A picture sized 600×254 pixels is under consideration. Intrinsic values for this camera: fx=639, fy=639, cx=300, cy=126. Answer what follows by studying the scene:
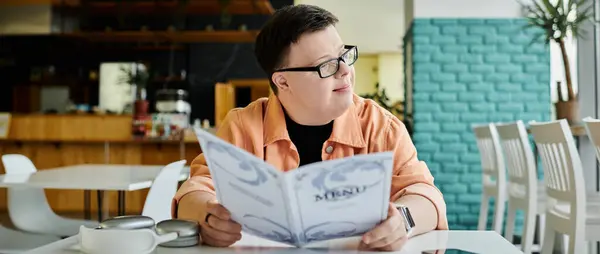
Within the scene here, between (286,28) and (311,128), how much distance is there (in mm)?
223

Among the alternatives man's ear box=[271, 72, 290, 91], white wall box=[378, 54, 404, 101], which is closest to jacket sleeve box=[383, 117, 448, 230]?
man's ear box=[271, 72, 290, 91]

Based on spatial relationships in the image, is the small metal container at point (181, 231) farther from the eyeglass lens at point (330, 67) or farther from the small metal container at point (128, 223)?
the eyeglass lens at point (330, 67)

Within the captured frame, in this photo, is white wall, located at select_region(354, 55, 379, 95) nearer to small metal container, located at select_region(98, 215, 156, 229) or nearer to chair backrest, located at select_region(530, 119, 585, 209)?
chair backrest, located at select_region(530, 119, 585, 209)

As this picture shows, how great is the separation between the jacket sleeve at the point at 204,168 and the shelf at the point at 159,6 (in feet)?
21.4

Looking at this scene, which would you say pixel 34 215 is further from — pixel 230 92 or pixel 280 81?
pixel 230 92

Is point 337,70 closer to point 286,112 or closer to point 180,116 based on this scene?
point 286,112

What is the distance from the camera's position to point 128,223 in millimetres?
999

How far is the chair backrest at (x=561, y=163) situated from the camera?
272 centimetres

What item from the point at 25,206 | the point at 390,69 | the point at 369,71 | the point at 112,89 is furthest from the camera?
the point at 369,71

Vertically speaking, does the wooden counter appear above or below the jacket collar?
below

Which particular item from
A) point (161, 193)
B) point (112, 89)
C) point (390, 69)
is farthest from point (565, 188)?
point (390, 69)

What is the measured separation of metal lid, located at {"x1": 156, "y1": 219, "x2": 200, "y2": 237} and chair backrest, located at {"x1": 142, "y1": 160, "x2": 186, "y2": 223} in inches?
64.2

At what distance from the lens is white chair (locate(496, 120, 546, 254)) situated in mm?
3494

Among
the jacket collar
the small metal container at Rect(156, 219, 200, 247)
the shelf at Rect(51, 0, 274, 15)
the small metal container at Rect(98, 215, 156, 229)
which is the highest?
the shelf at Rect(51, 0, 274, 15)
